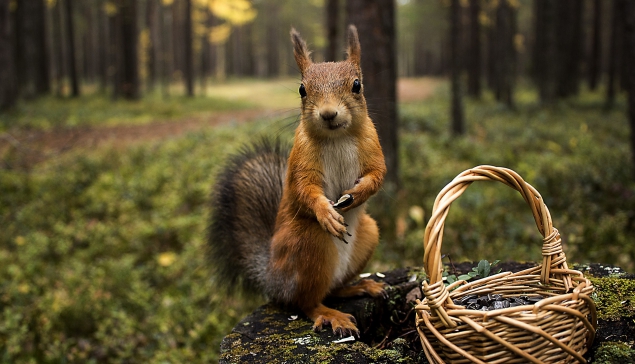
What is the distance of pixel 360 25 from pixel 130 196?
3645mm

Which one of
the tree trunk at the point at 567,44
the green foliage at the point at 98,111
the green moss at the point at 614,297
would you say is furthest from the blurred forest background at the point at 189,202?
the tree trunk at the point at 567,44

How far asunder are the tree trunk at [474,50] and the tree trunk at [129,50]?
9.80m

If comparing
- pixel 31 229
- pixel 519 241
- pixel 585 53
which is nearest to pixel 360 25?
pixel 519 241

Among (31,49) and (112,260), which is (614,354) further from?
(31,49)

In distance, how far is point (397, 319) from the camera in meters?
2.53

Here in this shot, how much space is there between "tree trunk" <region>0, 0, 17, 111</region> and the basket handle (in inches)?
422

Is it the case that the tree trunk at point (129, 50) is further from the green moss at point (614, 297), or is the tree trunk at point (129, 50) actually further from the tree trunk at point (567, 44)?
the green moss at point (614, 297)

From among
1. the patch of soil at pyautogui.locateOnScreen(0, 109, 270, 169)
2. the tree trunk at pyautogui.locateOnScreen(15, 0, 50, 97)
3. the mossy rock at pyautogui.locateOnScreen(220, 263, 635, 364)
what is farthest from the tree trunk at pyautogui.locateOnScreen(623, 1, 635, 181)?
the tree trunk at pyautogui.locateOnScreen(15, 0, 50, 97)

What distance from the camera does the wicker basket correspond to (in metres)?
1.55

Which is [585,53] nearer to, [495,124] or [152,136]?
[495,124]

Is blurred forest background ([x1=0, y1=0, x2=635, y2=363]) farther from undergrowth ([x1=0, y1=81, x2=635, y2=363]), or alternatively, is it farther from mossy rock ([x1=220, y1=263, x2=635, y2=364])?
mossy rock ([x1=220, y1=263, x2=635, y2=364])

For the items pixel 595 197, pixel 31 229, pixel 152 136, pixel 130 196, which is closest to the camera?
pixel 595 197

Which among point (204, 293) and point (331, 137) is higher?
point (331, 137)

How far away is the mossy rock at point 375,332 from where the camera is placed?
6.42 feet
